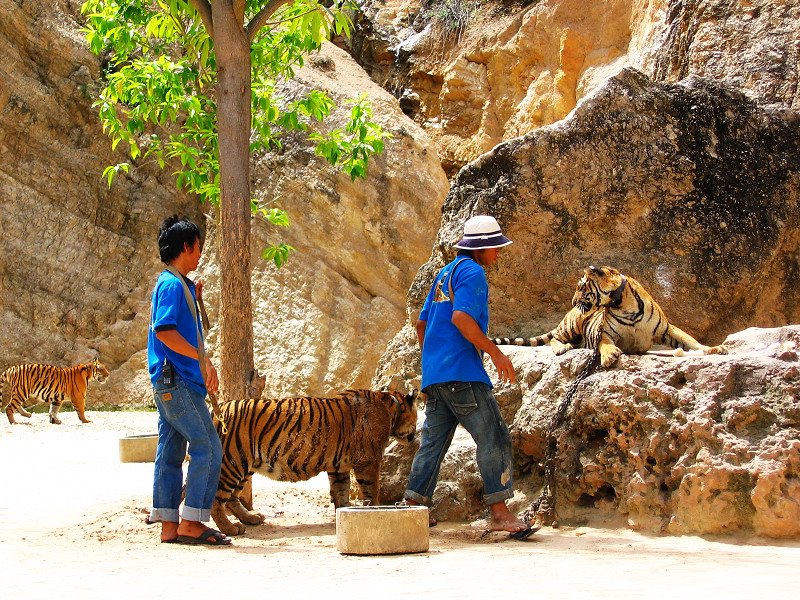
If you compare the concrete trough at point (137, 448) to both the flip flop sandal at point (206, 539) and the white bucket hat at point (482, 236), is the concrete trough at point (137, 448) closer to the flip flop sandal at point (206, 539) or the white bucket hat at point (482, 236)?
the flip flop sandal at point (206, 539)

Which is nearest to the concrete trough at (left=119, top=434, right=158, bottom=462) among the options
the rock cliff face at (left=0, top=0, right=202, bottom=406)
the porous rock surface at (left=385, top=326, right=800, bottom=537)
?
the porous rock surface at (left=385, top=326, right=800, bottom=537)

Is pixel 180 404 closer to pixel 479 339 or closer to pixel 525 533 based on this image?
pixel 479 339

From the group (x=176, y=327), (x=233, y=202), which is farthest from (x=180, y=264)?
(x=233, y=202)

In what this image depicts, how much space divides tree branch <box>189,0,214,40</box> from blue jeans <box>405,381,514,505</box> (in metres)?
3.43

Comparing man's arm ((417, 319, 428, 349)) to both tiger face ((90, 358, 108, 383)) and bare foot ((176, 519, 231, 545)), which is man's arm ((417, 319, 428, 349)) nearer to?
bare foot ((176, 519, 231, 545))

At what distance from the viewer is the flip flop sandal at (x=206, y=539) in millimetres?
5883

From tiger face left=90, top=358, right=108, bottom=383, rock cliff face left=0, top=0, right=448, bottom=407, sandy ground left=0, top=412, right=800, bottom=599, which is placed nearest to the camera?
sandy ground left=0, top=412, right=800, bottom=599

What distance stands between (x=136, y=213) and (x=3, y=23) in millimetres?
4091

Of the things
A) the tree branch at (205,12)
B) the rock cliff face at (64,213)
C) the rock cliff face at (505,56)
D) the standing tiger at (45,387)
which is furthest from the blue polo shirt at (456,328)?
the rock cliff face at (64,213)

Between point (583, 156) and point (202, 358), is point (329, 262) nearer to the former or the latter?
point (583, 156)

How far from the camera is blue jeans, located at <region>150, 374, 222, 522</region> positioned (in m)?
5.79

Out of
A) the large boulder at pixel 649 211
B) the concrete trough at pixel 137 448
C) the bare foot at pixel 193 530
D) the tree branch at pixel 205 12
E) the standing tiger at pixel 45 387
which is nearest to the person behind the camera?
the bare foot at pixel 193 530

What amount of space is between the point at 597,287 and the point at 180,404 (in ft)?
10.5

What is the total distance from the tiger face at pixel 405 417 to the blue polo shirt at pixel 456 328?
86 cm
